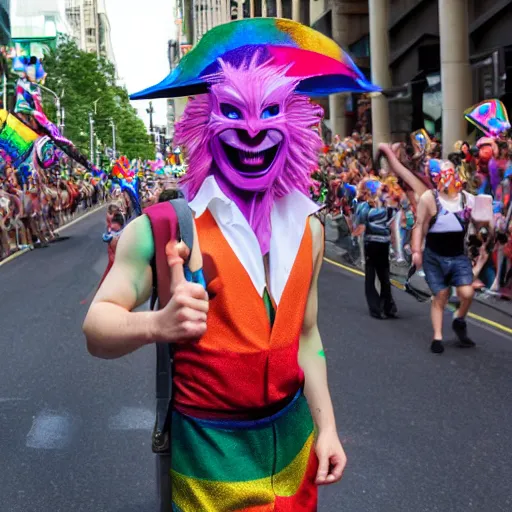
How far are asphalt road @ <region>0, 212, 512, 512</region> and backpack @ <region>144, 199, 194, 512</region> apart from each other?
2698 mm

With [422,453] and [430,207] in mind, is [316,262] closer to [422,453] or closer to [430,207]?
[422,453]

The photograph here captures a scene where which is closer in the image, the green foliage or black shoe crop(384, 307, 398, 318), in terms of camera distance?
black shoe crop(384, 307, 398, 318)

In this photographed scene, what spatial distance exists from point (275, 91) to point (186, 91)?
320 mm

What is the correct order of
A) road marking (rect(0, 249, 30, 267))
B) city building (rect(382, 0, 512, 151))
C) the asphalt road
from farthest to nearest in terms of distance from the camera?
city building (rect(382, 0, 512, 151)) → road marking (rect(0, 249, 30, 267)) → the asphalt road

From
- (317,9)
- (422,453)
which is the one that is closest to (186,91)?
(422,453)

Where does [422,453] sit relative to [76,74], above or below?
below

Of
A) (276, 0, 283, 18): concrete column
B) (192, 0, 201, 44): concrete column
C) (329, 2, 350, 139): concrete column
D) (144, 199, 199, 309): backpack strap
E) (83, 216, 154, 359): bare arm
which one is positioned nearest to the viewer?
(83, 216, 154, 359): bare arm

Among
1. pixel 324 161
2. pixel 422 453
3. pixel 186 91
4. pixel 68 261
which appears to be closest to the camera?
pixel 186 91

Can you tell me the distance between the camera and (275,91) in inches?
117

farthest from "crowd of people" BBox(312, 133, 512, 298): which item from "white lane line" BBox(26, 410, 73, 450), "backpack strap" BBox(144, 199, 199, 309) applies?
"backpack strap" BBox(144, 199, 199, 309)

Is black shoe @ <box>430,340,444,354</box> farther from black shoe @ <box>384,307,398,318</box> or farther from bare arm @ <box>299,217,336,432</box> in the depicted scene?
bare arm @ <box>299,217,336,432</box>

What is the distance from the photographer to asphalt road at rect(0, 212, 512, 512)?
5.67 metres

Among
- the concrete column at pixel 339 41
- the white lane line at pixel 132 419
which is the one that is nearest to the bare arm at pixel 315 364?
the white lane line at pixel 132 419

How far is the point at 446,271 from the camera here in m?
9.59
